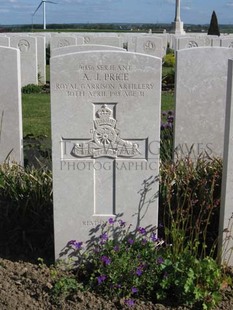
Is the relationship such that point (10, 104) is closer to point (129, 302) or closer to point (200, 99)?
point (200, 99)

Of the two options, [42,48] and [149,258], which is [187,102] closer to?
[149,258]

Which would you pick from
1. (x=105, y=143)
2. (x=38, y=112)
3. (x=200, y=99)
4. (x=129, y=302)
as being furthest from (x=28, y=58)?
(x=129, y=302)

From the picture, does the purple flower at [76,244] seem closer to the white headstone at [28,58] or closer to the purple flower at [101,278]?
the purple flower at [101,278]

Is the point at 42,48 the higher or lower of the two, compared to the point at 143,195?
higher

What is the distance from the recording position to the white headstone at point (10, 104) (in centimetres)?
563

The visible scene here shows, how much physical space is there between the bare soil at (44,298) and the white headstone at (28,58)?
11.3m

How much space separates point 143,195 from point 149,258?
0.46 m

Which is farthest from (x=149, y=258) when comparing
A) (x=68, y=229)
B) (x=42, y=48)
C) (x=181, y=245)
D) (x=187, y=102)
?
(x=42, y=48)

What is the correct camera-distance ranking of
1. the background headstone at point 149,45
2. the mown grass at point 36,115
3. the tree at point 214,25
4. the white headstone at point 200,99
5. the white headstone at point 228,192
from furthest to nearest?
the tree at point 214,25, the background headstone at point 149,45, the mown grass at point 36,115, the white headstone at point 200,99, the white headstone at point 228,192

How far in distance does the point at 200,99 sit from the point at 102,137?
2.31 meters

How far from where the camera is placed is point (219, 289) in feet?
11.8

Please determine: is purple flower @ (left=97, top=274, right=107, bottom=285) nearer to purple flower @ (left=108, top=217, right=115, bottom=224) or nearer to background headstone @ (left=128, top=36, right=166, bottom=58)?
purple flower @ (left=108, top=217, right=115, bottom=224)

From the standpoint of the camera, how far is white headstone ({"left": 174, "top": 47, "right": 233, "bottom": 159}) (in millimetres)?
5625

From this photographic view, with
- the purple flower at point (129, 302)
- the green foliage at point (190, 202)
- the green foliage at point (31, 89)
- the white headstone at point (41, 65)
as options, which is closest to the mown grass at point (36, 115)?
the green foliage at point (31, 89)
